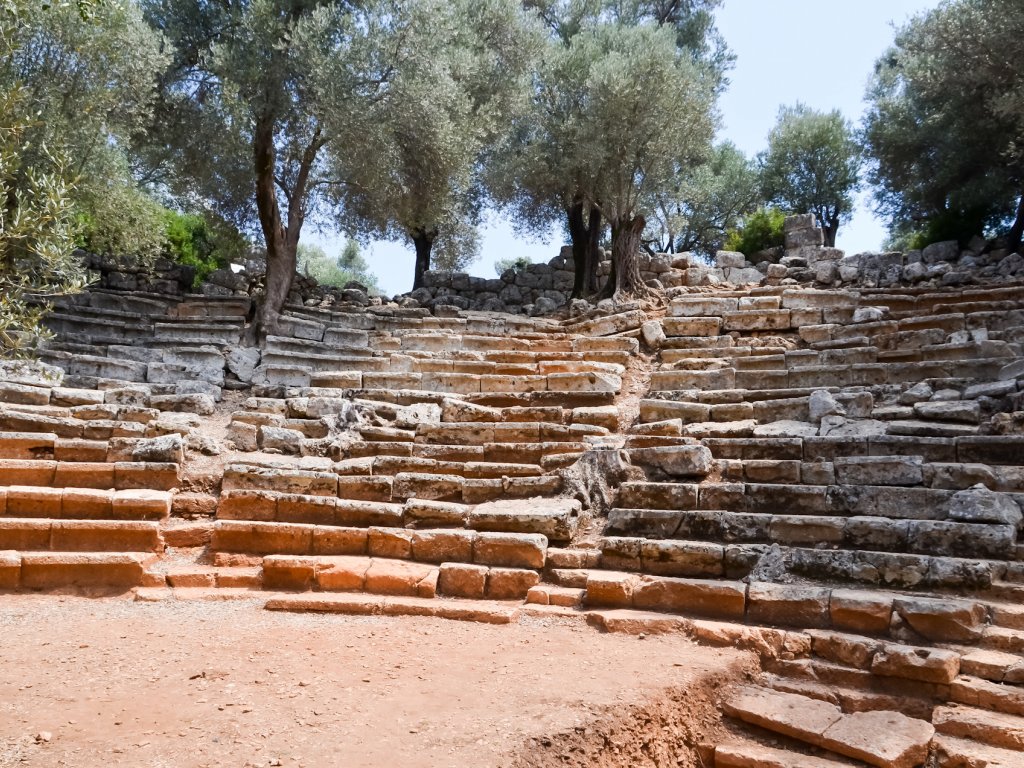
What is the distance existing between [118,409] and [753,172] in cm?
1801

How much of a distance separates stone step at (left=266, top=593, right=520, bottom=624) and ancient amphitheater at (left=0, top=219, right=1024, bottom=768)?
0.07 ft

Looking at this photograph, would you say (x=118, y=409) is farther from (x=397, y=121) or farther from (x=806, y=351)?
(x=806, y=351)

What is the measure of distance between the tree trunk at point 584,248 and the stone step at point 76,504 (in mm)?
10209

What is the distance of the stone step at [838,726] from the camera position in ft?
12.1

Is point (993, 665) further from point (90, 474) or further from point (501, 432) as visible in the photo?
point (90, 474)

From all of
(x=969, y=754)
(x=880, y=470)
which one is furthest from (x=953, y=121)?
(x=969, y=754)

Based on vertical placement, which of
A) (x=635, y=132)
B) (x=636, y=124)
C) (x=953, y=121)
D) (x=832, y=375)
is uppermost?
(x=953, y=121)

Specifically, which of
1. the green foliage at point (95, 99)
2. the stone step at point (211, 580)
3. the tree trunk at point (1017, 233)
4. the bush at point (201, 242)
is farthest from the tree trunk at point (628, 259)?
the stone step at point (211, 580)

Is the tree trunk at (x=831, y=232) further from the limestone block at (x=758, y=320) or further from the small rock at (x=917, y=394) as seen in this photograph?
the small rock at (x=917, y=394)

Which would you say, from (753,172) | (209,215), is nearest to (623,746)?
(209,215)

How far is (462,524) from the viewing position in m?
6.51

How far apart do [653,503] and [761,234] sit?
1254 centimetres

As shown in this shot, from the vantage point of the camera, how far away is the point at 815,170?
67.5ft

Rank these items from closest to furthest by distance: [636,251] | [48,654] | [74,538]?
[48,654] → [74,538] → [636,251]
